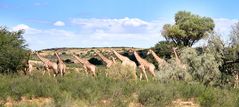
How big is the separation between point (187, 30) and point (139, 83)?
52964 mm

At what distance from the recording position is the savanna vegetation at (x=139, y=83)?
23.2 meters

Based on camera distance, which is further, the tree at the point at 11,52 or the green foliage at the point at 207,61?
the tree at the point at 11,52

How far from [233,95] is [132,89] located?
446 centimetres

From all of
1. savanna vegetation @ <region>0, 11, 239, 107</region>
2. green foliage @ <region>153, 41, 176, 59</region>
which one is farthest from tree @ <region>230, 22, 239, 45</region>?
green foliage @ <region>153, 41, 176, 59</region>

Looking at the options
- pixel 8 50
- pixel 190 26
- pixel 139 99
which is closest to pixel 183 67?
pixel 139 99

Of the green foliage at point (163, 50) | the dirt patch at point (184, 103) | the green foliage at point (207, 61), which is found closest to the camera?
the dirt patch at point (184, 103)

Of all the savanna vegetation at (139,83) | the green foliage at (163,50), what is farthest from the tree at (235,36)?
the green foliage at (163,50)

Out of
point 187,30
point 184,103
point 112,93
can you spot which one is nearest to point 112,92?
point 112,93

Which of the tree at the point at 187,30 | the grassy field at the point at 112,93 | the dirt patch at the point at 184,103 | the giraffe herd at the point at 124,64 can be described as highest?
the tree at the point at 187,30

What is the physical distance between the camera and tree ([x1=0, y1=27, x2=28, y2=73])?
3706 cm

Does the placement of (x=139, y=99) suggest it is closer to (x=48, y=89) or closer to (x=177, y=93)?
(x=177, y=93)

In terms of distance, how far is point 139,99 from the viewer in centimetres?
2350

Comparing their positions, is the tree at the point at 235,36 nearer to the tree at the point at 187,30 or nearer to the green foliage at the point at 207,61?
the green foliage at the point at 207,61

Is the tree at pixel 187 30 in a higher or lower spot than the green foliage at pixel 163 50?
higher
